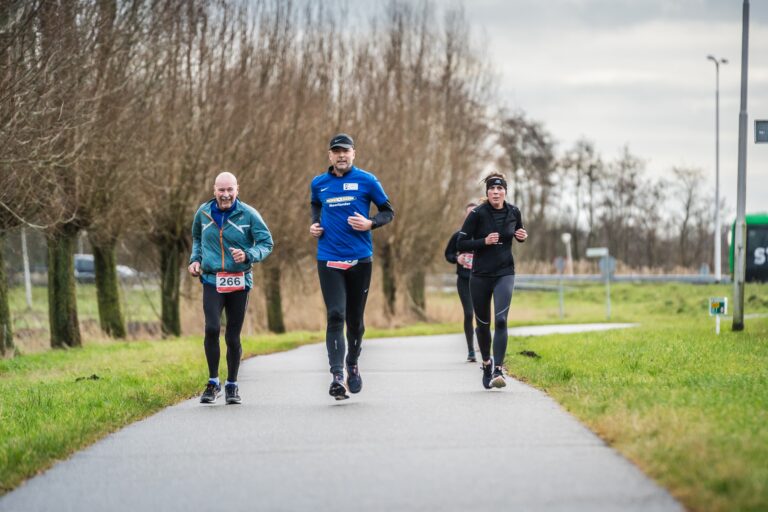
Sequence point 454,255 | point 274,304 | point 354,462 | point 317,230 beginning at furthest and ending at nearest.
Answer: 1. point 274,304
2. point 454,255
3. point 317,230
4. point 354,462

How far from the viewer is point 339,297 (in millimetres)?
10211

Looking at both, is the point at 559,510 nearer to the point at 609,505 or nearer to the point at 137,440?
the point at 609,505

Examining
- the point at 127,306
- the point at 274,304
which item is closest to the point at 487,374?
the point at 127,306

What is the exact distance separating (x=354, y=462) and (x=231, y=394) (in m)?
3.77

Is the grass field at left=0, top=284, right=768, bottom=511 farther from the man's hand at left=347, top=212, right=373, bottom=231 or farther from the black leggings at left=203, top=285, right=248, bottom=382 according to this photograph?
the man's hand at left=347, top=212, right=373, bottom=231

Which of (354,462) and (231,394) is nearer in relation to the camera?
(354,462)

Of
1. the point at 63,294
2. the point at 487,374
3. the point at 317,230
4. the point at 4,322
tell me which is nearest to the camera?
the point at 317,230

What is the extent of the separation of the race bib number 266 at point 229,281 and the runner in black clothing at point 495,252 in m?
2.11

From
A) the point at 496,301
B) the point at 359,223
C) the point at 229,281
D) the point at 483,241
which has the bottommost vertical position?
the point at 496,301

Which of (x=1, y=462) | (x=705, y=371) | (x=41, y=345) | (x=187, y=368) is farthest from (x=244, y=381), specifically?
(x=41, y=345)

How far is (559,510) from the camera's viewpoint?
216 inches

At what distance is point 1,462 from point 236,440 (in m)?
1.61

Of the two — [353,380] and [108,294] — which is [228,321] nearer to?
[353,380]

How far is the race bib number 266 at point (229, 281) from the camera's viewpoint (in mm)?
10406
